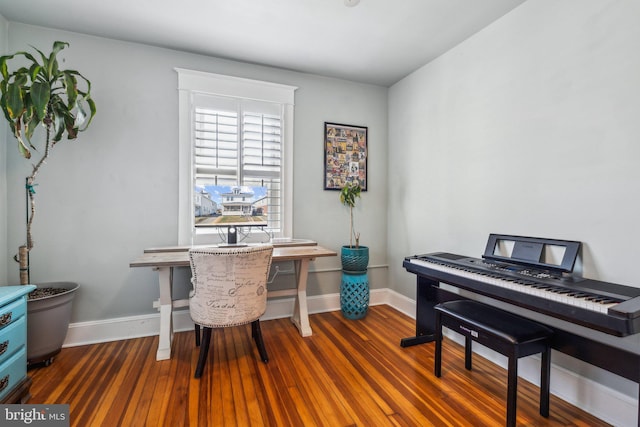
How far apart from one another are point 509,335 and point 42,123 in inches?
134

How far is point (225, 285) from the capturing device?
1.95 m

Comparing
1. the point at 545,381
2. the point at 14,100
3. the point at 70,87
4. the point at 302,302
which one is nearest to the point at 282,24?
the point at 70,87

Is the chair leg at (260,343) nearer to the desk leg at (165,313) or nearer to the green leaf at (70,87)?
the desk leg at (165,313)

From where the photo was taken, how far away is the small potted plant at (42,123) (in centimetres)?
190

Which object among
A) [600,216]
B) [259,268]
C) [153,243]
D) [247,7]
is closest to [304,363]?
[259,268]

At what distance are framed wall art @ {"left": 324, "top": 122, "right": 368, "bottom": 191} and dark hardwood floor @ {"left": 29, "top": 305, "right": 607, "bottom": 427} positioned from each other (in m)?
1.71

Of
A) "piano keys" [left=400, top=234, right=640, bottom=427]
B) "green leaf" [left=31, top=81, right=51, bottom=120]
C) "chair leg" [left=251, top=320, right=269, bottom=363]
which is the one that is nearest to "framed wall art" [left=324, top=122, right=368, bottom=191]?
"piano keys" [left=400, top=234, right=640, bottom=427]

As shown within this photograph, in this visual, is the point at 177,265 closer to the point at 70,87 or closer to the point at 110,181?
the point at 110,181

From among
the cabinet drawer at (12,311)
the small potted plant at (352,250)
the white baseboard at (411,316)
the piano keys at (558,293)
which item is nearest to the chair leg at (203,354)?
the white baseboard at (411,316)

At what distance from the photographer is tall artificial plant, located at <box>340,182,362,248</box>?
3117 mm

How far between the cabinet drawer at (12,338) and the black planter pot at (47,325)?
13.4 inches

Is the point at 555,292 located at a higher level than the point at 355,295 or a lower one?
higher

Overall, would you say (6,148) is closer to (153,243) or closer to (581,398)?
(153,243)

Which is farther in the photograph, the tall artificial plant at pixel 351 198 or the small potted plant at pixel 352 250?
the tall artificial plant at pixel 351 198
